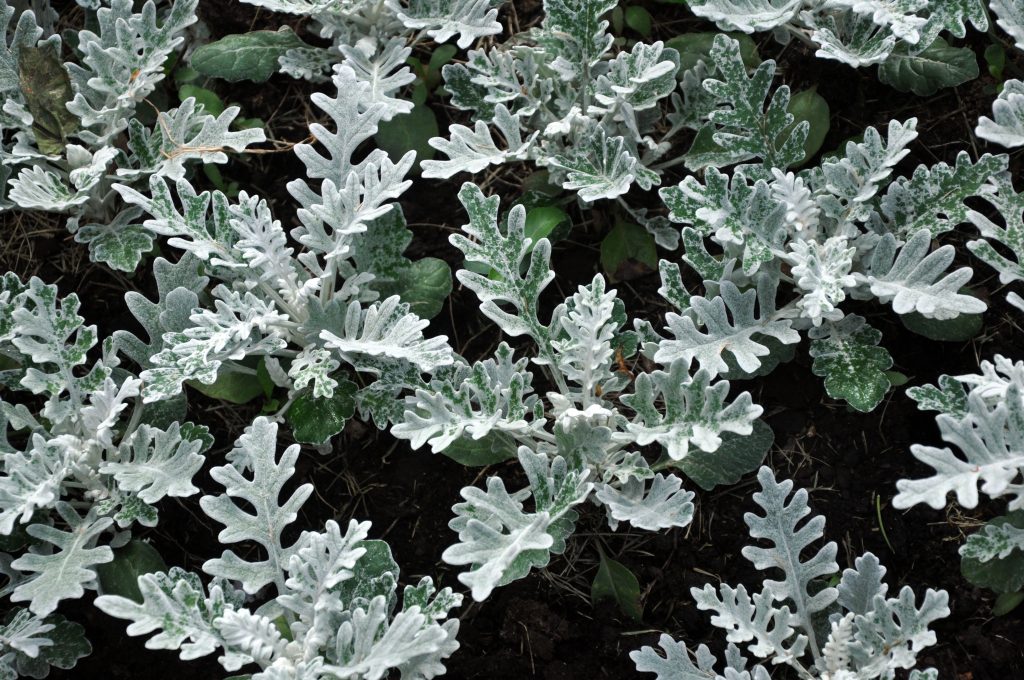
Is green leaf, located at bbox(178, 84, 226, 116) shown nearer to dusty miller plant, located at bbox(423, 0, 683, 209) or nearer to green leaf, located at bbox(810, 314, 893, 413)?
dusty miller plant, located at bbox(423, 0, 683, 209)

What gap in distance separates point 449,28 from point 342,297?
666 millimetres

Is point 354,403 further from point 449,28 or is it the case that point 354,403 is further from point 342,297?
point 449,28

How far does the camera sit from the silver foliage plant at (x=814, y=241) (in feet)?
6.48

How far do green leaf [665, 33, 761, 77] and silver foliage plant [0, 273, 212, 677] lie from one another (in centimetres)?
145

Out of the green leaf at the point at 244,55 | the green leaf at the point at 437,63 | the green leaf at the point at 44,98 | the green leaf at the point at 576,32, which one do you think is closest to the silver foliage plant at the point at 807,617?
the green leaf at the point at 576,32

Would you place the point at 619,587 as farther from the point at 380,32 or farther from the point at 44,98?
the point at 44,98

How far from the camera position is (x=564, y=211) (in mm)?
2359

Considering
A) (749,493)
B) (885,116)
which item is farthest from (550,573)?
(885,116)

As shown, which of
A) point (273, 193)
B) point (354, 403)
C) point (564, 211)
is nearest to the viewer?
point (354, 403)

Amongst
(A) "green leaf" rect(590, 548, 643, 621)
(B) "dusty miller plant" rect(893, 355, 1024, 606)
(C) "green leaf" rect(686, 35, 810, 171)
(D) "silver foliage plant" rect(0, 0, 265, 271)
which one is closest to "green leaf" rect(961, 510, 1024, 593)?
(B) "dusty miller plant" rect(893, 355, 1024, 606)

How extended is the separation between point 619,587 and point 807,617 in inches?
15.8

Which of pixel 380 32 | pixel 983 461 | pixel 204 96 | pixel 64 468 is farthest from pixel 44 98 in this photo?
pixel 983 461

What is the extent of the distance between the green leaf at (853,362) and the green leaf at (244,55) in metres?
1.48

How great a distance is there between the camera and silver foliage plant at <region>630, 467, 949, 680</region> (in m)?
1.83
